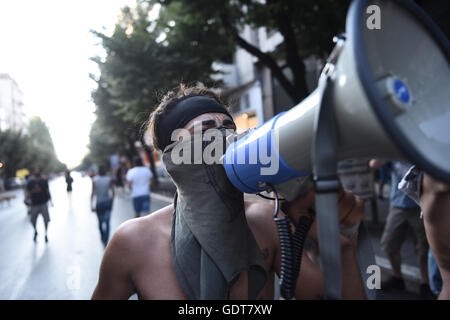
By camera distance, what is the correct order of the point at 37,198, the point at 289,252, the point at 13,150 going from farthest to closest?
the point at 13,150, the point at 37,198, the point at 289,252

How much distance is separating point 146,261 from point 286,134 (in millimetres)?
799

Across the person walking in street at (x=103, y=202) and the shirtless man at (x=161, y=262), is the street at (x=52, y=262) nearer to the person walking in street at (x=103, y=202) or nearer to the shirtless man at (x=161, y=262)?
the person walking in street at (x=103, y=202)

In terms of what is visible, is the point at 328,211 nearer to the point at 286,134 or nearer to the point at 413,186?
the point at 286,134

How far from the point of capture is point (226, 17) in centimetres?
656

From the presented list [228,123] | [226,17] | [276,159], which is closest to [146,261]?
[228,123]

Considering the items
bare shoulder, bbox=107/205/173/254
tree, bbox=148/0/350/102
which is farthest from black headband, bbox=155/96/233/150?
tree, bbox=148/0/350/102

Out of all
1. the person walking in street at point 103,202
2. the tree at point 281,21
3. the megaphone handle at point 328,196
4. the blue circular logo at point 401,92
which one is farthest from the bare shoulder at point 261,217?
the person walking in street at point 103,202

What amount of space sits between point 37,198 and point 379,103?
379 inches

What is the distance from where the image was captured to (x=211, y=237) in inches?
38.0

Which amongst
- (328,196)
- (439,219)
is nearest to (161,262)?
(328,196)

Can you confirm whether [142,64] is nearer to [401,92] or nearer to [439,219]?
[439,219]

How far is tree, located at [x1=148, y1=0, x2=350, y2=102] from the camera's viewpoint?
5.88m

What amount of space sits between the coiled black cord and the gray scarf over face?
0.70 ft

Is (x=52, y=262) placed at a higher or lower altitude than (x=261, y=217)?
lower
